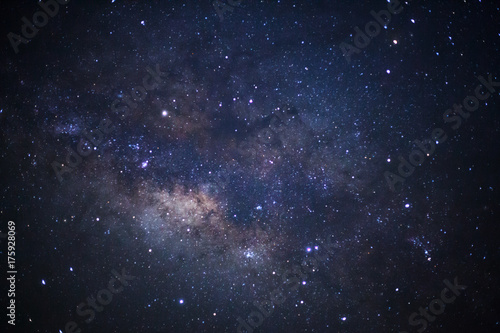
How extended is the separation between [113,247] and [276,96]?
173 cm

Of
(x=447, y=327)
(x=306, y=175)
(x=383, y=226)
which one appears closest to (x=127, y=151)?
(x=306, y=175)

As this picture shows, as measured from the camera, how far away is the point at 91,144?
1.64 m

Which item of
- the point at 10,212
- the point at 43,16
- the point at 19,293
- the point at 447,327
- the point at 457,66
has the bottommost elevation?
the point at 447,327

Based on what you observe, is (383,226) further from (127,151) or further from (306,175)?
(127,151)

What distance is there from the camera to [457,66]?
1.66 meters

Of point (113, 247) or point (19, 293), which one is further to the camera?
point (19, 293)

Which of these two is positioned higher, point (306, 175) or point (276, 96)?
point (276, 96)

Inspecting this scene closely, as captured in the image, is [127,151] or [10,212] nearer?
[127,151]

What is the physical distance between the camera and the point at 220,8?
1.59 m

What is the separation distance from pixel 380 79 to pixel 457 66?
654mm

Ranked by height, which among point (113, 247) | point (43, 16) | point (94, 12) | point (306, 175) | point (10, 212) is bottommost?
point (306, 175)

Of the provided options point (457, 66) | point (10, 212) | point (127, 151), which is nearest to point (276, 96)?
point (127, 151)

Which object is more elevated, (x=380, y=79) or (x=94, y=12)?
(x=94, y=12)

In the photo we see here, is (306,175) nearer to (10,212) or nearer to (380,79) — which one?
(380,79)
